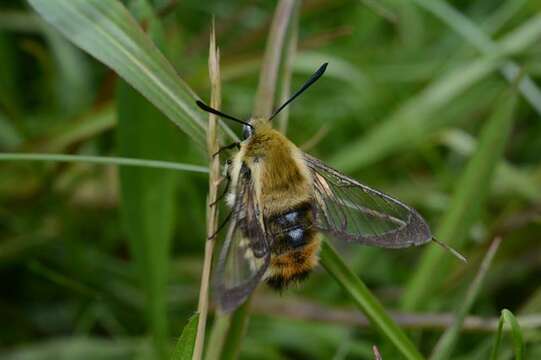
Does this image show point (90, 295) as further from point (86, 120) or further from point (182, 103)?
point (182, 103)

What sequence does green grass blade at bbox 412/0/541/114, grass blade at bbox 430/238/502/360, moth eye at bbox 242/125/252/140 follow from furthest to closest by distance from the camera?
1. green grass blade at bbox 412/0/541/114
2. moth eye at bbox 242/125/252/140
3. grass blade at bbox 430/238/502/360

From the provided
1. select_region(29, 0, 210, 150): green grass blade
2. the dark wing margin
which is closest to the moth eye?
the dark wing margin

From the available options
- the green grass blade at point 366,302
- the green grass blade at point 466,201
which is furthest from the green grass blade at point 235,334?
the green grass blade at point 466,201

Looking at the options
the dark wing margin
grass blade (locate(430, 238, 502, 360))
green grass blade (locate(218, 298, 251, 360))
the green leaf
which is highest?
the dark wing margin

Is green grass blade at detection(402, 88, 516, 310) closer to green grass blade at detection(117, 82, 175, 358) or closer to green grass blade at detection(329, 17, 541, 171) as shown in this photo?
green grass blade at detection(117, 82, 175, 358)

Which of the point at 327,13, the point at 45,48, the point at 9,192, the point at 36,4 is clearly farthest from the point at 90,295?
the point at 327,13

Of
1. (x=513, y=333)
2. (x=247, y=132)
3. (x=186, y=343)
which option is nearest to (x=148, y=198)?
(x=247, y=132)

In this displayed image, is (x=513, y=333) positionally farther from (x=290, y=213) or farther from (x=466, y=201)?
(x=466, y=201)

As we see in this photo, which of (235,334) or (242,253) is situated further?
(235,334)
